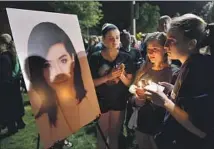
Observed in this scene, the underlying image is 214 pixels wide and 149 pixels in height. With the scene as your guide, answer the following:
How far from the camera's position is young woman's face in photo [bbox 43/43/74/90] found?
2271mm

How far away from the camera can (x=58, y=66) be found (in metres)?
2.36

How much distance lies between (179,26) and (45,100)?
1.01 metres

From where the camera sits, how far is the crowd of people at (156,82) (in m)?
1.71

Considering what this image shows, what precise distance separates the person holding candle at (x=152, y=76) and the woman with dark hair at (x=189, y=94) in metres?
1.02

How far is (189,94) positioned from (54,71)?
3.31 ft

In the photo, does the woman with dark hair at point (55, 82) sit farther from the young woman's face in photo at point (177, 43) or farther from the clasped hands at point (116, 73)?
the young woman's face in photo at point (177, 43)

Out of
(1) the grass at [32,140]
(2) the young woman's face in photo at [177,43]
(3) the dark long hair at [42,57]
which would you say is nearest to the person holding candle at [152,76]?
(3) the dark long hair at [42,57]

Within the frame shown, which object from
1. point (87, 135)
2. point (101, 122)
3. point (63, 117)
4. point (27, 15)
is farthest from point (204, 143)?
point (87, 135)

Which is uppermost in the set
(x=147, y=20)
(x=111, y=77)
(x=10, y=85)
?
(x=111, y=77)

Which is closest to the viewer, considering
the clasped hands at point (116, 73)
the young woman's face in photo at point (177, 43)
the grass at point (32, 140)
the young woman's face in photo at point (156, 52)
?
the young woman's face in photo at point (177, 43)

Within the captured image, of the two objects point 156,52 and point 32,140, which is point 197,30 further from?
point 32,140

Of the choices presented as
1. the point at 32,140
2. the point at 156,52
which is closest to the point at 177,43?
the point at 156,52

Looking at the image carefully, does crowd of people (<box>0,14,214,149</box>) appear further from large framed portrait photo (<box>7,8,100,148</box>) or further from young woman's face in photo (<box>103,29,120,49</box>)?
large framed portrait photo (<box>7,8,100,148</box>)

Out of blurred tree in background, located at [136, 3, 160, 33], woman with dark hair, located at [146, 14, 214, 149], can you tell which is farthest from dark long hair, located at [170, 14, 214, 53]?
blurred tree in background, located at [136, 3, 160, 33]
